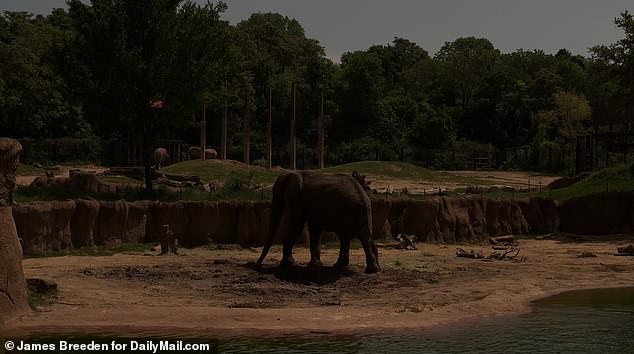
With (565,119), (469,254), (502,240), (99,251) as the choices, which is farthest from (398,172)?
(99,251)

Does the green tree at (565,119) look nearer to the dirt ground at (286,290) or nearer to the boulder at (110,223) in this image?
the dirt ground at (286,290)

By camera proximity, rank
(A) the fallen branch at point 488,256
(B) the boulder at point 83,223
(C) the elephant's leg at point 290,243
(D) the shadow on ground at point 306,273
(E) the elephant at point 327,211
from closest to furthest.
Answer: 1. (D) the shadow on ground at point 306,273
2. (E) the elephant at point 327,211
3. (C) the elephant's leg at point 290,243
4. (B) the boulder at point 83,223
5. (A) the fallen branch at point 488,256

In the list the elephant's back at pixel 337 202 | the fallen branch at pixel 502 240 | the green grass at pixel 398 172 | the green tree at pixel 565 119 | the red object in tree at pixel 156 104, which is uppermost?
the green tree at pixel 565 119

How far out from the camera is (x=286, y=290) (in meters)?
18.6

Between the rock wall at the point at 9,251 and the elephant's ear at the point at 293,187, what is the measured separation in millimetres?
7890

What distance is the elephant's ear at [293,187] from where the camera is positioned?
2158 cm

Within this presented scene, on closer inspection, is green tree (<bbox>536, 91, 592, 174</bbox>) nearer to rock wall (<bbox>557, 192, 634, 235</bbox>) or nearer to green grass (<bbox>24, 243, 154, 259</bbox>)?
rock wall (<bbox>557, 192, 634, 235</bbox>)

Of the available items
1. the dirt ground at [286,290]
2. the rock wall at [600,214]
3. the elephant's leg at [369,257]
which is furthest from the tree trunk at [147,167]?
the rock wall at [600,214]

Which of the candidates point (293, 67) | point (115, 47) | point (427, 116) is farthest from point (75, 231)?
point (293, 67)

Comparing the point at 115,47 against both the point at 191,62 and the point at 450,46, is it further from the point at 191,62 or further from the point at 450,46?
the point at 450,46

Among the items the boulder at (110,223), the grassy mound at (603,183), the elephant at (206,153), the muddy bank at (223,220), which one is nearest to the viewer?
the muddy bank at (223,220)

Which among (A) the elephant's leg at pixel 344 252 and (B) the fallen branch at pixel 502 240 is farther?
(B) the fallen branch at pixel 502 240

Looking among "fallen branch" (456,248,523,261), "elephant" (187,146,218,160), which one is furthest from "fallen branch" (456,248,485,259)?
"elephant" (187,146,218,160)

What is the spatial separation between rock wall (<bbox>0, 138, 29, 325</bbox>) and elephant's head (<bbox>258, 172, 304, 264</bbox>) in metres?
7.39
